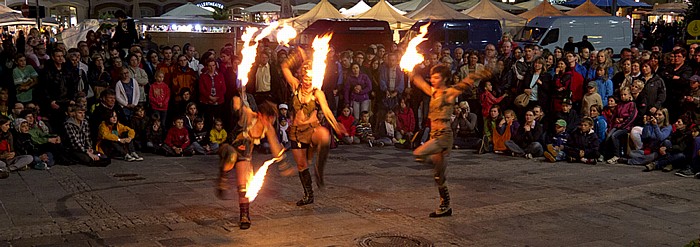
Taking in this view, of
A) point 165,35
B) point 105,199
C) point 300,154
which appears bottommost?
point 105,199

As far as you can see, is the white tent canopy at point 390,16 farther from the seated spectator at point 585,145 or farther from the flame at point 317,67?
the flame at point 317,67

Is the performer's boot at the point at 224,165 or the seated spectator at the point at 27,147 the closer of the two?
the performer's boot at the point at 224,165

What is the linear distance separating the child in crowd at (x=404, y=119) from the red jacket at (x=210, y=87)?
126 inches

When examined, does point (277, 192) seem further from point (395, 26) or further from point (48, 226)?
point (395, 26)

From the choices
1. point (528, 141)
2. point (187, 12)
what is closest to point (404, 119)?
point (528, 141)

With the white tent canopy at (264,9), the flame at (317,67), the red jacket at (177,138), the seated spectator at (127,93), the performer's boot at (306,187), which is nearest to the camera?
the flame at (317,67)

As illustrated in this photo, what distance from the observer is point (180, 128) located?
1229 centimetres

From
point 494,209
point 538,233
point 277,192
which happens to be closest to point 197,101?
point 277,192

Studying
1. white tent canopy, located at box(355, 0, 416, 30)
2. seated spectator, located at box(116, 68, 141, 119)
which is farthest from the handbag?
white tent canopy, located at box(355, 0, 416, 30)

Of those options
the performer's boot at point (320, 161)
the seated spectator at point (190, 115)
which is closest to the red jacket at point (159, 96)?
the seated spectator at point (190, 115)

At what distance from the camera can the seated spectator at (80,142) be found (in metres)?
11.1

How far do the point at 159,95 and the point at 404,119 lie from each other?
14.0 ft

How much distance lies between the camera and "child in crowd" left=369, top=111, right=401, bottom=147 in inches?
538

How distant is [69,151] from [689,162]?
8796mm
